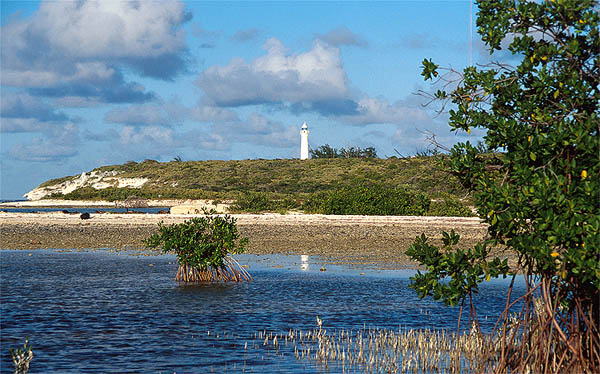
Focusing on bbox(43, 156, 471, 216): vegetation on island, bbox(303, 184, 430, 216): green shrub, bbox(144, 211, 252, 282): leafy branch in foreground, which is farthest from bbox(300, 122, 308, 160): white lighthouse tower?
bbox(144, 211, 252, 282): leafy branch in foreground

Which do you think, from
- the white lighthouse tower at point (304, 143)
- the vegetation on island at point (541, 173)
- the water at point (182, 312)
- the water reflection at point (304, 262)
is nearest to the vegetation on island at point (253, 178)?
the white lighthouse tower at point (304, 143)

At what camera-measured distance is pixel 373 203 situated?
53.4 m

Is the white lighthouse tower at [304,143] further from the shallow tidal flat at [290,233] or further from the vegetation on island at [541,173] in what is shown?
the vegetation on island at [541,173]

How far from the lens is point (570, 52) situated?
8.45 meters

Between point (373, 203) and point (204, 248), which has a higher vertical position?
point (373, 203)

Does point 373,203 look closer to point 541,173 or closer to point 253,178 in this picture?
point 541,173

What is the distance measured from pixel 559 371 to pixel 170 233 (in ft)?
45.0

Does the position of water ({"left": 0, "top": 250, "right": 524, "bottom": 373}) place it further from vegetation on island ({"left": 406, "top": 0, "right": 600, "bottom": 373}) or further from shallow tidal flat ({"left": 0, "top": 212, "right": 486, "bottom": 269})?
shallow tidal flat ({"left": 0, "top": 212, "right": 486, "bottom": 269})

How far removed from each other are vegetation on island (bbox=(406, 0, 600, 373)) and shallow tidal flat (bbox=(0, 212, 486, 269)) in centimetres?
1600

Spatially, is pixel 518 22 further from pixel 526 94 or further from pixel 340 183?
pixel 340 183

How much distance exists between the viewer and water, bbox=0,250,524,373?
37.7ft

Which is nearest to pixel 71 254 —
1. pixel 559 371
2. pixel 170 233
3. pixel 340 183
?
pixel 170 233

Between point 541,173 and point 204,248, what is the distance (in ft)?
43.4

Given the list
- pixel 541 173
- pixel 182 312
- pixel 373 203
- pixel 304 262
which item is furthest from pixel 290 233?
pixel 541 173
